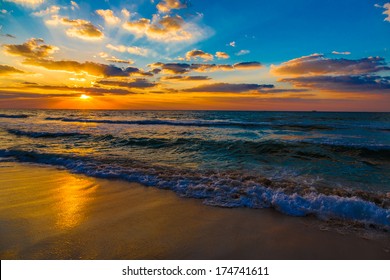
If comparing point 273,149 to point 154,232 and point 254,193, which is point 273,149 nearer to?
point 254,193

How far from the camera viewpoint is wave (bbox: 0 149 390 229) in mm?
4590

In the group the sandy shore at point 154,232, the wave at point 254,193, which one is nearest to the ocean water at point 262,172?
the wave at point 254,193

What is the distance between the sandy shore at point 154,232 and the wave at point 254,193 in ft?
1.25

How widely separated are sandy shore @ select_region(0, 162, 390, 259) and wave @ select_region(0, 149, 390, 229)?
380mm

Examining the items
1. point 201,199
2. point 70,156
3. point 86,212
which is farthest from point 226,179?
point 70,156

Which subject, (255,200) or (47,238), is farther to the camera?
(255,200)

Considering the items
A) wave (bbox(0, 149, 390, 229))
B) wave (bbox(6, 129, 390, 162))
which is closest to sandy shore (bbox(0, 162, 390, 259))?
wave (bbox(0, 149, 390, 229))

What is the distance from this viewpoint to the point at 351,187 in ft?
20.7

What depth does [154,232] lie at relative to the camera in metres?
3.79

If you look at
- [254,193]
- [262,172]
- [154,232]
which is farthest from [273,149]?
[154,232]

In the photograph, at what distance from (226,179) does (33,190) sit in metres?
4.93

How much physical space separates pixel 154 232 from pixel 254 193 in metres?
2.73

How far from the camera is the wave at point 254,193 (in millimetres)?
4590
